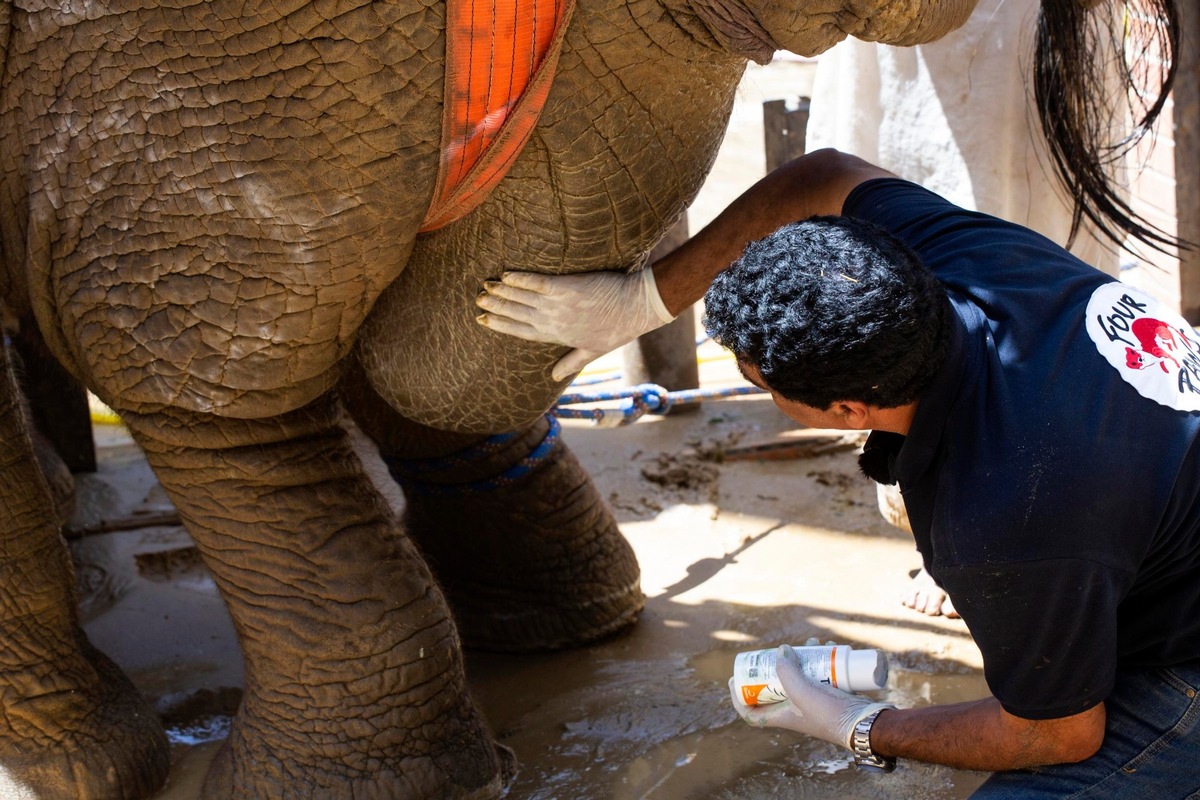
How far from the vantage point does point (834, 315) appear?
1690 millimetres

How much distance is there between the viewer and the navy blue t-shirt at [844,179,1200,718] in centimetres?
170

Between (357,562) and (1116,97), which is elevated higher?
(1116,97)

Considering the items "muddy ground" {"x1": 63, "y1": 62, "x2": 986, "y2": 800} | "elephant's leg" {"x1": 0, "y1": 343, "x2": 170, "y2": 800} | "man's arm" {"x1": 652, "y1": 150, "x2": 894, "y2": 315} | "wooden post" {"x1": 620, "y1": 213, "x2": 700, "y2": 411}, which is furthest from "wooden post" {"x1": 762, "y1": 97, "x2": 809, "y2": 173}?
"elephant's leg" {"x1": 0, "y1": 343, "x2": 170, "y2": 800}

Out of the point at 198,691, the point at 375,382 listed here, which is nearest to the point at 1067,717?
the point at 375,382

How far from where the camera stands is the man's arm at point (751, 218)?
2.41 m

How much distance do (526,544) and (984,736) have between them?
1478mm

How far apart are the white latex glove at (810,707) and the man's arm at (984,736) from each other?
0.05 m

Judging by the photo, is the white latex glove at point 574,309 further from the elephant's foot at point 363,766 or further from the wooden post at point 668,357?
the wooden post at point 668,357

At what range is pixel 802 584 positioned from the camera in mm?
3361

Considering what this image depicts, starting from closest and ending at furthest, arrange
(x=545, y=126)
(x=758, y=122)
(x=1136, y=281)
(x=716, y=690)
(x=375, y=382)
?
1. (x=545, y=126)
2. (x=375, y=382)
3. (x=716, y=690)
4. (x=1136, y=281)
5. (x=758, y=122)

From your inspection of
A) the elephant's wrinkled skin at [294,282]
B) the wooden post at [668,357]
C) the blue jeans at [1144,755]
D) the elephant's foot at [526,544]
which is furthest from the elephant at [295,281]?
the wooden post at [668,357]

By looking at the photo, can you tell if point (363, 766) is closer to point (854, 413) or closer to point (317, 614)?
point (317, 614)

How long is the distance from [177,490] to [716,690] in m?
1.21

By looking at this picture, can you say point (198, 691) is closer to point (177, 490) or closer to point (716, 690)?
point (177, 490)
